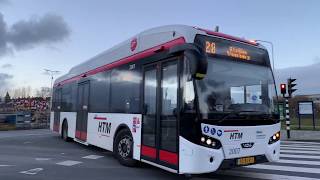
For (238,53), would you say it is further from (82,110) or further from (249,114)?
(82,110)

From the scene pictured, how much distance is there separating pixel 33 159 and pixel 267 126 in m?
7.56

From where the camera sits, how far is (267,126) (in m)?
8.11

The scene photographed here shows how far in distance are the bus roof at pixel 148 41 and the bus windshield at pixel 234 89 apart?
2.26ft

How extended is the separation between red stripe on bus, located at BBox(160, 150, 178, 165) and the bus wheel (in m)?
1.87

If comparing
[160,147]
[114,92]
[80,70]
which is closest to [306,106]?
[80,70]

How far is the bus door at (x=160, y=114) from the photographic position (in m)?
7.82

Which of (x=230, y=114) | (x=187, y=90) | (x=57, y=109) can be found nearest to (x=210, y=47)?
(x=187, y=90)

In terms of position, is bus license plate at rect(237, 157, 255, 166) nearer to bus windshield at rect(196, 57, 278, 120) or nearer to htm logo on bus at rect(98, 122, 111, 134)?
bus windshield at rect(196, 57, 278, 120)

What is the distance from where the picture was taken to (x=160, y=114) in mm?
8359

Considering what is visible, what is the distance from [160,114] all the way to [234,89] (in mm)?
1741

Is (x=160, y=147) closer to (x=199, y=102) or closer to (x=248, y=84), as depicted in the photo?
(x=199, y=102)

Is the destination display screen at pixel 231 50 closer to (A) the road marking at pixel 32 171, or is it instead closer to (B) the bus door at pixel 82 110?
(A) the road marking at pixel 32 171

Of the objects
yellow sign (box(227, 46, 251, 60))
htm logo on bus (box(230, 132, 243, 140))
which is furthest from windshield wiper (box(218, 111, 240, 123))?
yellow sign (box(227, 46, 251, 60))

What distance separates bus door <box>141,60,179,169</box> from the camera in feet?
25.7
